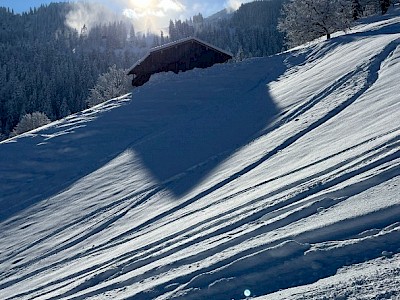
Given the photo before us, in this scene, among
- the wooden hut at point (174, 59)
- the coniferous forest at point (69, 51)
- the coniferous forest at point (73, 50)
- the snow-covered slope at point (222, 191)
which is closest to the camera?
the snow-covered slope at point (222, 191)

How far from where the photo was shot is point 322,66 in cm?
1653

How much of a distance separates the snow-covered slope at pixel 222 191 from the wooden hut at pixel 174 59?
8451mm

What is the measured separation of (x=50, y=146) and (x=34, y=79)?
92657 mm

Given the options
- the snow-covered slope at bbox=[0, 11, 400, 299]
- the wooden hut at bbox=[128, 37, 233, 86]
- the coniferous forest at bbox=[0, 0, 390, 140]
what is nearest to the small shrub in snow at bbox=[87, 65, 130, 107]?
the coniferous forest at bbox=[0, 0, 390, 140]

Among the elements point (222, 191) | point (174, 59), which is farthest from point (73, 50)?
point (222, 191)

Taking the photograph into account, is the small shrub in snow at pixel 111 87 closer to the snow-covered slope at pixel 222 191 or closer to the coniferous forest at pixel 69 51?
the coniferous forest at pixel 69 51

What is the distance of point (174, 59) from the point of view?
88.2 feet

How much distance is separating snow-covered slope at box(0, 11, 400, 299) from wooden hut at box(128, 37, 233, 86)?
8.45 meters

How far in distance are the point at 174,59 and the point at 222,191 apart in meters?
19.8

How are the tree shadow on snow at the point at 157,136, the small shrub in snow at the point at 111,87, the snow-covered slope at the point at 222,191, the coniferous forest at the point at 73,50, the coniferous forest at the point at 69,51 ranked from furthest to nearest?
the coniferous forest at the point at 69,51, the coniferous forest at the point at 73,50, the small shrub in snow at the point at 111,87, the tree shadow on snow at the point at 157,136, the snow-covered slope at the point at 222,191

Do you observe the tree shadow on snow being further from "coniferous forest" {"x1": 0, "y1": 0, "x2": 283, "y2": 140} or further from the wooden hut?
"coniferous forest" {"x1": 0, "y1": 0, "x2": 283, "y2": 140}

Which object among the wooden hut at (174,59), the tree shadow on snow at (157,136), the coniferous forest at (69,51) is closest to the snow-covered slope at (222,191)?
the tree shadow on snow at (157,136)

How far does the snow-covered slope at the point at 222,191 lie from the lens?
428 cm

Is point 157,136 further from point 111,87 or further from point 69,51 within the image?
point 69,51
